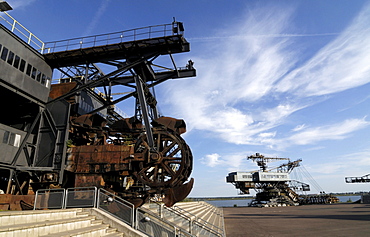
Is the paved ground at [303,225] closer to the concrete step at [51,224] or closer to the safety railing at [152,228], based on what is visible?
the safety railing at [152,228]

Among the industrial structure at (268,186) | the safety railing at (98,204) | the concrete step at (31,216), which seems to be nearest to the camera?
the concrete step at (31,216)

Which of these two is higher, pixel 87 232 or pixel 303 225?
pixel 87 232

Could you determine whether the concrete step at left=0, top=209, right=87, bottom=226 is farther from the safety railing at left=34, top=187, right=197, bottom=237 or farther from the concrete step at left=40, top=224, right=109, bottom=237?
the concrete step at left=40, top=224, right=109, bottom=237

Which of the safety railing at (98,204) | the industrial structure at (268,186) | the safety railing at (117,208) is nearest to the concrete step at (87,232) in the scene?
the safety railing at (117,208)

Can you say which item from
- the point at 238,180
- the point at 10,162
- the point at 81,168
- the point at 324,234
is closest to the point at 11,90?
the point at 10,162

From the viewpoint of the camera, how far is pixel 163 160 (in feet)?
46.8

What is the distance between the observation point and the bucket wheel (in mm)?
13617

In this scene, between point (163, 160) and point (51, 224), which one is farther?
point (163, 160)

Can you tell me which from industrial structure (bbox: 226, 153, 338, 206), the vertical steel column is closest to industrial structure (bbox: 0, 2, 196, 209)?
the vertical steel column

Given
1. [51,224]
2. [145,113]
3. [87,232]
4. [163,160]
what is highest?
[145,113]

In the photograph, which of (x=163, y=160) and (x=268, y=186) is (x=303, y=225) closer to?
(x=163, y=160)

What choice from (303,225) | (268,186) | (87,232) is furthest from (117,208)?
(268,186)

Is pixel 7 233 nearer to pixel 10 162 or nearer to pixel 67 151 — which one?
pixel 67 151

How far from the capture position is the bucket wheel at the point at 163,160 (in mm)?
13617
